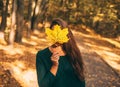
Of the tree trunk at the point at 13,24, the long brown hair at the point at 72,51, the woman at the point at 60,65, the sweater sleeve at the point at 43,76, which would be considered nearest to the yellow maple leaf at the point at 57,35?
the woman at the point at 60,65

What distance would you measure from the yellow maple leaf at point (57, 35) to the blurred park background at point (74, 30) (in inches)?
232

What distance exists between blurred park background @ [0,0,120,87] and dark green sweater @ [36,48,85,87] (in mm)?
5556

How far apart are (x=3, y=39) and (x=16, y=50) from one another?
6.36 feet

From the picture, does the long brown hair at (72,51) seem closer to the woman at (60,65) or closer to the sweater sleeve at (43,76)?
the woman at (60,65)

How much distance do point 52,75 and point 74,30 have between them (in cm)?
2245

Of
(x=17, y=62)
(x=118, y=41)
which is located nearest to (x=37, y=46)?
(x=17, y=62)

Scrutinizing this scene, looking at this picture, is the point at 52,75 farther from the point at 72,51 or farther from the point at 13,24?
the point at 13,24

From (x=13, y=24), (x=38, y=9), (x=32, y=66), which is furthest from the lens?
(x=38, y=9)

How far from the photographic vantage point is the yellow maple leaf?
3031 millimetres

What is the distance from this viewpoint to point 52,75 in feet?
10.3

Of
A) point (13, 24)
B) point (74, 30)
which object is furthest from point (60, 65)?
A: point (74, 30)

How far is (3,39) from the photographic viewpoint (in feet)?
48.6

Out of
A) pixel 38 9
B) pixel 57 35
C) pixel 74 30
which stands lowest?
pixel 74 30

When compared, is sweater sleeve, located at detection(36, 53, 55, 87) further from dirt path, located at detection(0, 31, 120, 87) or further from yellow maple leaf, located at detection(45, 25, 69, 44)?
dirt path, located at detection(0, 31, 120, 87)
